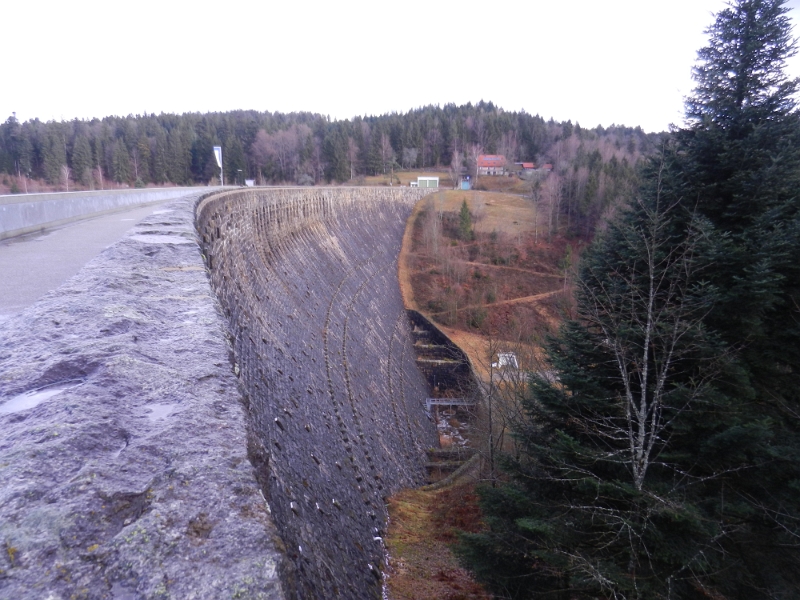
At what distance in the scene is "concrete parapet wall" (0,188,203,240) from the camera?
8.59 metres

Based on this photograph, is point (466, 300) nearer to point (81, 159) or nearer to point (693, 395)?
point (693, 395)

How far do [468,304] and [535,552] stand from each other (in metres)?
24.7

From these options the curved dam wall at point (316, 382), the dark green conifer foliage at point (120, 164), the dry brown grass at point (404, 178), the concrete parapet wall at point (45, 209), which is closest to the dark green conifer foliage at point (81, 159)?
the dark green conifer foliage at point (120, 164)

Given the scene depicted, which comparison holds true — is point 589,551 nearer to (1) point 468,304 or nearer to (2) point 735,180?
(2) point 735,180

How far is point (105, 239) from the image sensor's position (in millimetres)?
8141

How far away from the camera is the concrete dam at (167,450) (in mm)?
1239

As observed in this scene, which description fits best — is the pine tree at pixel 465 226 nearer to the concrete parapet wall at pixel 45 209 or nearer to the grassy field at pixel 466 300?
the grassy field at pixel 466 300

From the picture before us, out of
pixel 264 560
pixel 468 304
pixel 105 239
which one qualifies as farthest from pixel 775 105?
pixel 468 304

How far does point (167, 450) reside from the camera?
1.70m

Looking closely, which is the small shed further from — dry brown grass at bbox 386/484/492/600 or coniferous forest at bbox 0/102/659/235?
dry brown grass at bbox 386/484/492/600

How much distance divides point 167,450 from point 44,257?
6.49 meters

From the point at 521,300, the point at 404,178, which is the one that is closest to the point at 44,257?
the point at 521,300

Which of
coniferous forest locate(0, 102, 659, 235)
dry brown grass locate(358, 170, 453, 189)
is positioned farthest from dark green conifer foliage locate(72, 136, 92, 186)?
dry brown grass locate(358, 170, 453, 189)

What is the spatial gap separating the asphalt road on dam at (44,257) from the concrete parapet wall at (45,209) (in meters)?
0.28
